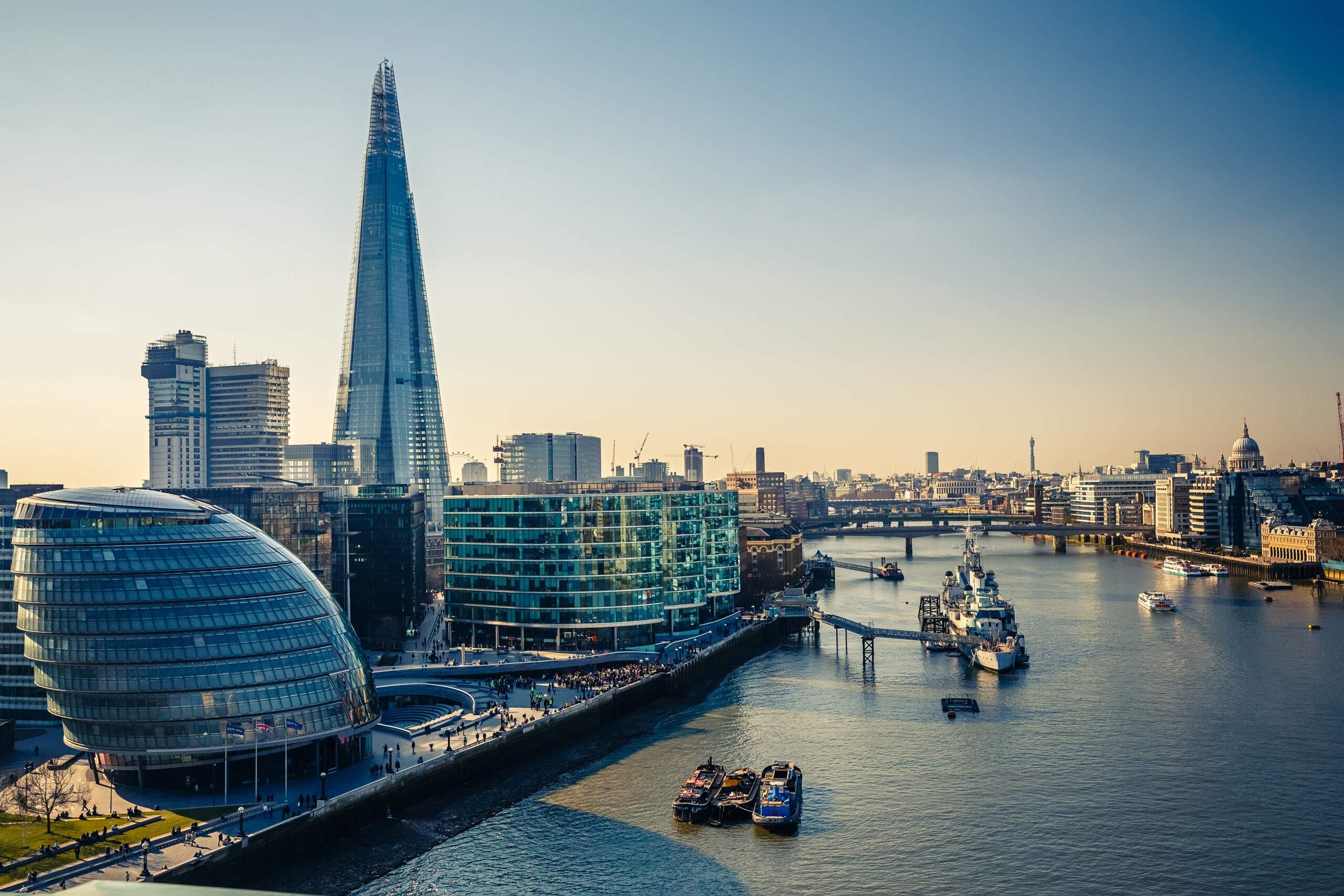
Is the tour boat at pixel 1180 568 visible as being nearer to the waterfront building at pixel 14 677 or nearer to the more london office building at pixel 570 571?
the more london office building at pixel 570 571

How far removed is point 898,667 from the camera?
99.8 meters

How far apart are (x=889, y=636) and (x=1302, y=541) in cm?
11283

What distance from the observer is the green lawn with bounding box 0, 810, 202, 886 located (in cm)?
4384

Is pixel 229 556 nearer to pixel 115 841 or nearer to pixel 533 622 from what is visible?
pixel 115 841

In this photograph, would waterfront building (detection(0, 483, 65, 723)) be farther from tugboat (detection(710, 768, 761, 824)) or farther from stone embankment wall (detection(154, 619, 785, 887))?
tugboat (detection(710, 768, 761, 824))

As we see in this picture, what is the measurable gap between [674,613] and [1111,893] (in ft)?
206

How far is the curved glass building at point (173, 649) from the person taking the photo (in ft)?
184

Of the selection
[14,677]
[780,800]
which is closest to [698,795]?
[780,800]

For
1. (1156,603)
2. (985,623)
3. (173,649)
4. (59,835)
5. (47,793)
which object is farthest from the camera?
(1156,603)

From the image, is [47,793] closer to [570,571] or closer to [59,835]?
[59,835]

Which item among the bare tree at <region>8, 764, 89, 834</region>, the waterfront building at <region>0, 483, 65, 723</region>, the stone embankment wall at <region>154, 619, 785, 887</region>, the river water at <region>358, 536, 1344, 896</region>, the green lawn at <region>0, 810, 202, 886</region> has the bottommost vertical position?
the river water at <region>358, 536, 1344, 896</region>

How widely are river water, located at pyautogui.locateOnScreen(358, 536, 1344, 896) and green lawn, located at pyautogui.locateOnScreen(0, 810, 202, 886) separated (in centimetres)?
1067

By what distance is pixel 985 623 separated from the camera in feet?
347

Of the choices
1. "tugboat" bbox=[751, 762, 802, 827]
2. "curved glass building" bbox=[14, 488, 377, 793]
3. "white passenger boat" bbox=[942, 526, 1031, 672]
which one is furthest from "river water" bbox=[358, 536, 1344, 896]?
"curved glass building" bbox=[14, 488, 377, 793]
